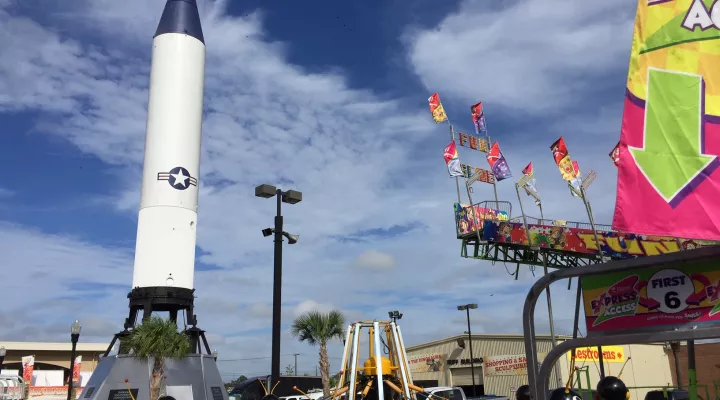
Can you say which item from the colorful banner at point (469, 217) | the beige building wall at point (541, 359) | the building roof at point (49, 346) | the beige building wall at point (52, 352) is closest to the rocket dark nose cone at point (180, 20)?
the colorful banner at point (469, 217)

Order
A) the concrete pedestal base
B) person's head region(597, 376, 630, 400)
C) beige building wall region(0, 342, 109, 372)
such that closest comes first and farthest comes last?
person's head region(597, 376, 630, 400) < the concrete pedestal base < beige building wall region(0, 342, 109, 372)

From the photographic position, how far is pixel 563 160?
100ft

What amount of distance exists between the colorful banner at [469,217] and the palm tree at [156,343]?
24.1m

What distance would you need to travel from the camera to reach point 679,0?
220 inches

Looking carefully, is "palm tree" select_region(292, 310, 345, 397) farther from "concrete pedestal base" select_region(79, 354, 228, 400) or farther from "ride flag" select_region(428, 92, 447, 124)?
"ride flag" select_region(428, 92, 447, 124)

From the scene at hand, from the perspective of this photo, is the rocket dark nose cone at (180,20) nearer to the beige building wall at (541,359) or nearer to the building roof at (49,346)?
the beige building wall at (541,359)

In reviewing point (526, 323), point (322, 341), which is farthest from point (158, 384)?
point (526, 323)

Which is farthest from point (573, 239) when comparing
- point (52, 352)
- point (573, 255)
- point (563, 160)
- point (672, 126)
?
point (52, 352)

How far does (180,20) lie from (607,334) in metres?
24.1

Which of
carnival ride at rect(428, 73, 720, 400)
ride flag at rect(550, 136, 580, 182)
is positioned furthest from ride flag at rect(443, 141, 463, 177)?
ride flag at rect(550, 136, 580, 182)

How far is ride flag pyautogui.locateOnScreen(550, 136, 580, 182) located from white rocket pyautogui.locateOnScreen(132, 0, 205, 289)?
17.9m

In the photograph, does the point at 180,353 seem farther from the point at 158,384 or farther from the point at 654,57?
the point at 654,57

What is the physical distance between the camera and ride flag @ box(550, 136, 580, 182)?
99.3ft

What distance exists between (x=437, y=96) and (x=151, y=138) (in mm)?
21142
